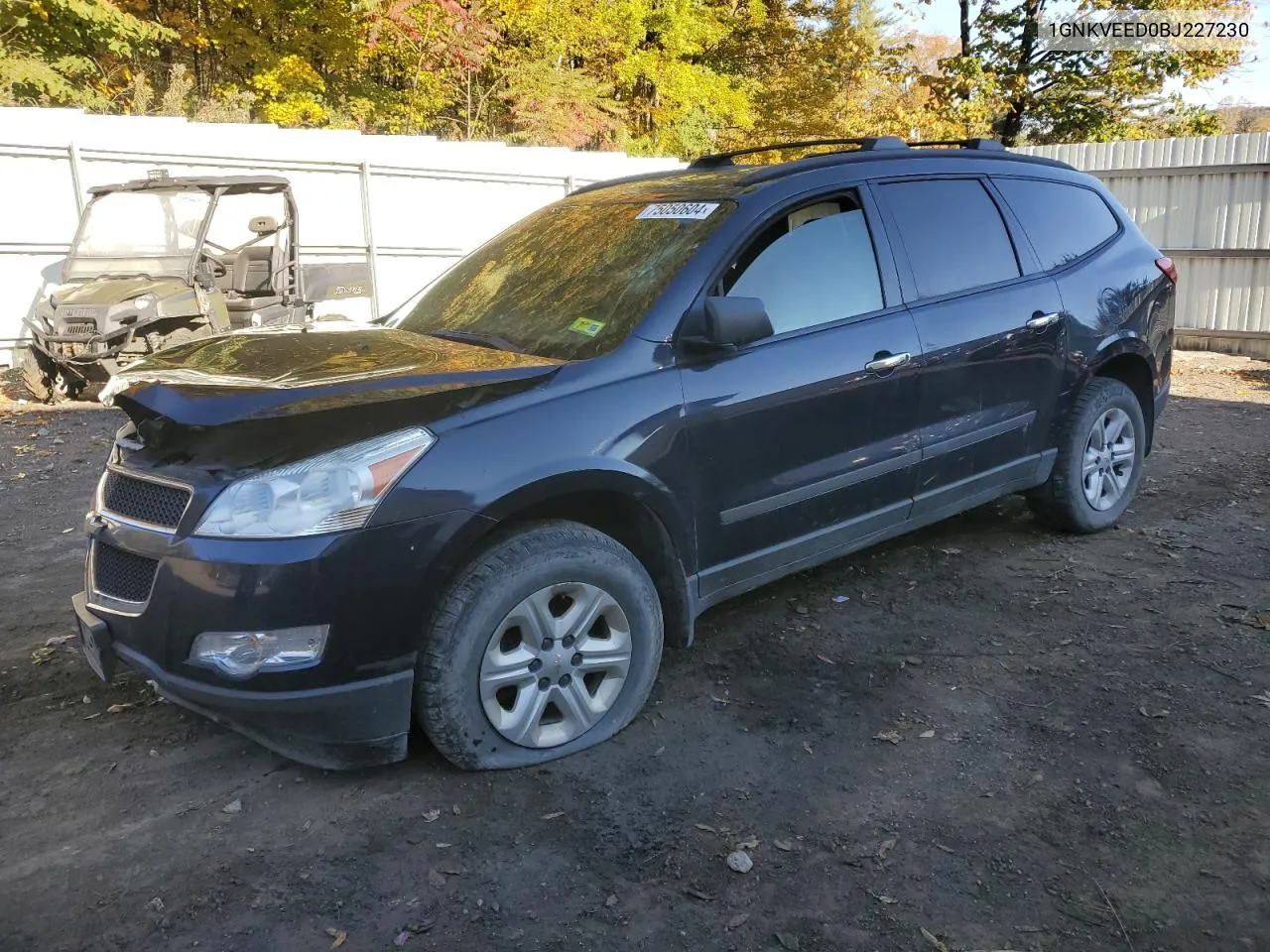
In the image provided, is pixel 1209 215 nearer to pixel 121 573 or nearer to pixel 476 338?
pixel 476 338

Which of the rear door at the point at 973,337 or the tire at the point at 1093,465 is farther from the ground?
the rear door at the point at 973,337

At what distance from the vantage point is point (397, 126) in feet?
78.4

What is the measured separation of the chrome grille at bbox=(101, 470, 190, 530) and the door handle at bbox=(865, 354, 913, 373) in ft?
8.02

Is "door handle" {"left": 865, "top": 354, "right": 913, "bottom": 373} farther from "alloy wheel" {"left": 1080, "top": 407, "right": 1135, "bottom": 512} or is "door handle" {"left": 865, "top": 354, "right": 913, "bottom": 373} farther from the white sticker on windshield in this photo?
"alloy wheel" {"left": 1080, "top": 407, "right": 1135, "bottom": 512}

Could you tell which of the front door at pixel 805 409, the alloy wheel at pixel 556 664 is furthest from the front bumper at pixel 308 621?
the front door at pixel 805 409

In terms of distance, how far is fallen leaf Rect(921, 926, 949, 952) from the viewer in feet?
7.78

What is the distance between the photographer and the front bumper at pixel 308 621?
272 cm

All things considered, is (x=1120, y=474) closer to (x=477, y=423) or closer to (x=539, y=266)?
(x=539, y=266)

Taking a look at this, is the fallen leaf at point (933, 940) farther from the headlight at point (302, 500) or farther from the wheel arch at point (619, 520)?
the headlight at point (302, 500)

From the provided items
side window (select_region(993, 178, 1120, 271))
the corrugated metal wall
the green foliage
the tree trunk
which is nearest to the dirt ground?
side window (select_region(993, 178, 1120, 271))

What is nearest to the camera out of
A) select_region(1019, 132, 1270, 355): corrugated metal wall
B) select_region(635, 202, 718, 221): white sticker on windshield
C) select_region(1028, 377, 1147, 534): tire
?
select_region(635, 202, 718, 221): white sticker on windshield

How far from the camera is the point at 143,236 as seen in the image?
1020 centimetres

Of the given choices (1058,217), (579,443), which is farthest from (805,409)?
(1058,217)

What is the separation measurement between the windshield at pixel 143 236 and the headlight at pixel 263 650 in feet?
27.4
